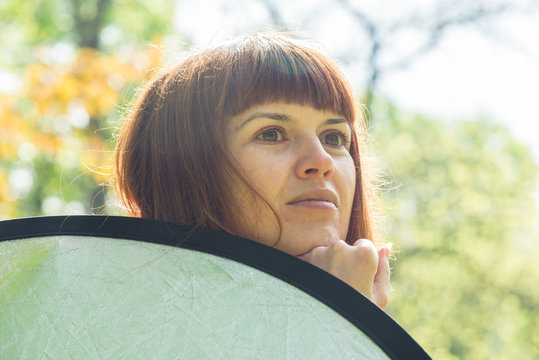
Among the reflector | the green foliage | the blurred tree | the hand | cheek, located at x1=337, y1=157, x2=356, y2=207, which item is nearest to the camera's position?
the reflector

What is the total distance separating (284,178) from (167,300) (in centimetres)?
41

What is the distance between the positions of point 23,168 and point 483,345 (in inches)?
545

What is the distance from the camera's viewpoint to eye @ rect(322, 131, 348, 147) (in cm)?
126

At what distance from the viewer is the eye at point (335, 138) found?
126cm

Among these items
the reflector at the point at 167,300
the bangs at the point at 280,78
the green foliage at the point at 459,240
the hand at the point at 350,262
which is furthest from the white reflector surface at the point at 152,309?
the green foliage at the point at 459,240

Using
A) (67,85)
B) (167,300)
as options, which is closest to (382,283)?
(167,300)

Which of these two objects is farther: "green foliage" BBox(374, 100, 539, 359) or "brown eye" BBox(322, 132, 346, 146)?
"green foliage" BBox(374, 100, 539, 359)

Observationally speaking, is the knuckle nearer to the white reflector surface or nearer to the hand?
the hand

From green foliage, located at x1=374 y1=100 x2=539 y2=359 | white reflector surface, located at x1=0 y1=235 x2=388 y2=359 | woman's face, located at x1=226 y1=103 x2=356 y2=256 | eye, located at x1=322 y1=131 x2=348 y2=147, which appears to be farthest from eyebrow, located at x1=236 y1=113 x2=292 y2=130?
green foliage, located at x1=374 y1=100 x2=539 y2=359

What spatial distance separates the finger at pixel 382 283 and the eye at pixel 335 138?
28cm

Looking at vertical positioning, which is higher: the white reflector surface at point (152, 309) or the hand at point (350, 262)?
the white reflector surface at point (152, 309)

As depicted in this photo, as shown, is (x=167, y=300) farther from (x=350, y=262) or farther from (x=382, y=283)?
(x=382, y=283)

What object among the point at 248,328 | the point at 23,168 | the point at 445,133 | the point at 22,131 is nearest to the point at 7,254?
the point at 248,328

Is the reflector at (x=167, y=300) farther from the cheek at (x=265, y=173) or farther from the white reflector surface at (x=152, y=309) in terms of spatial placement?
the cheek at (x=265, y=173)
